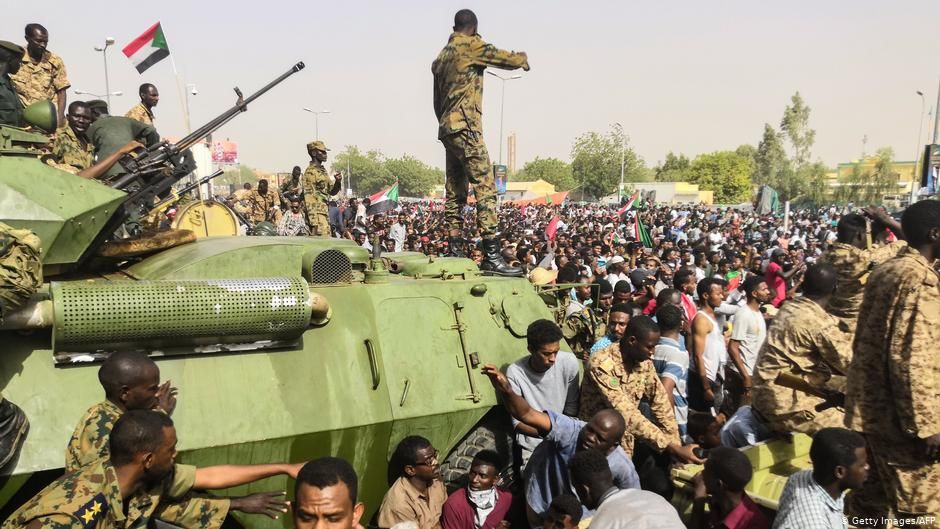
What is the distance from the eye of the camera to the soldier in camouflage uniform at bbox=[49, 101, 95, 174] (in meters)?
7.08

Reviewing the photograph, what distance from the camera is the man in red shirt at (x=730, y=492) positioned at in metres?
3.72

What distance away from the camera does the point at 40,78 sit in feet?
29.8

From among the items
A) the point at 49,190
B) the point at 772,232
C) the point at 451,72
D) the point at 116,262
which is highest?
the point at 451,72

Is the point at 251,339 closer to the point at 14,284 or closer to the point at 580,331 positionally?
the point at 14,284

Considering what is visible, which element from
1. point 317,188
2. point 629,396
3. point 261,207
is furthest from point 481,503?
point 261,207

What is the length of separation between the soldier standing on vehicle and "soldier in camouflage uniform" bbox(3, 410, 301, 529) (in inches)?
243

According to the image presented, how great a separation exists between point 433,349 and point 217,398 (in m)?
1.44

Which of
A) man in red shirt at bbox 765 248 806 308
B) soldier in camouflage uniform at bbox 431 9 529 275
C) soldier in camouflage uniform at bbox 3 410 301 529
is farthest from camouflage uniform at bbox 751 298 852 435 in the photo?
man in red shirt at bbox 765 248 806 308

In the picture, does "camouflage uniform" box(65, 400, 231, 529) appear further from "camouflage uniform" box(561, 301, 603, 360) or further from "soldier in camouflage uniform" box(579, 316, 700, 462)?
"camouflage uniform" box(561, 301, 603, 360)

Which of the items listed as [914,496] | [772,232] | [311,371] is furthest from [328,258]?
[772,232]

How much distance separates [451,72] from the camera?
734 centimetres

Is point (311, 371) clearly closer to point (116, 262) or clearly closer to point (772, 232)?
point (116, 262)

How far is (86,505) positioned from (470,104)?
5.40 metres

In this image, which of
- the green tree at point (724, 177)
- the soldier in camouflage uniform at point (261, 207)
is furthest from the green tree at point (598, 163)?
the soldier in camouflage uniform at point (261, 207)
